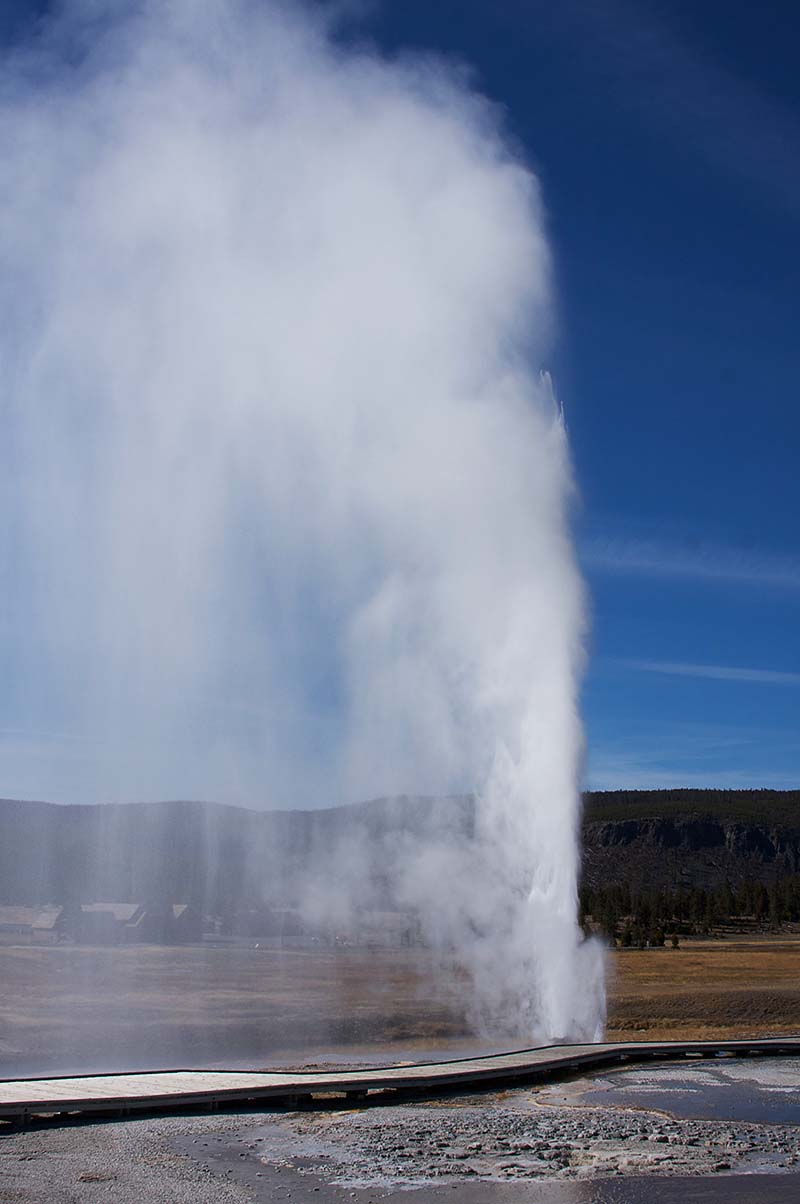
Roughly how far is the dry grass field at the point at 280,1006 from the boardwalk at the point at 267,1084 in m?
5.12

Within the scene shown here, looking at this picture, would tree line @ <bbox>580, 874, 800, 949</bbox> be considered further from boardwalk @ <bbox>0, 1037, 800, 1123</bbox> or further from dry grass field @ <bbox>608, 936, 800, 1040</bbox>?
boardwalk @ <bbox>0, 1037, 800, 1123</bbox>

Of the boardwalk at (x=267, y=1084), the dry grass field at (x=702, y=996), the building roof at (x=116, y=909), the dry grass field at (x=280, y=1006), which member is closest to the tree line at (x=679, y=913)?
the dry grass field at (x=702, y=996)

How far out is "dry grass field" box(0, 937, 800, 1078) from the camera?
2483cm

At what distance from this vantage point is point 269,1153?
1243 cm

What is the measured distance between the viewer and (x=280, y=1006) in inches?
1310

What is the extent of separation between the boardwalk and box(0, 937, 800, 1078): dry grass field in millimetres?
5118

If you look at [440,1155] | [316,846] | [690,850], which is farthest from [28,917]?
[690,850]

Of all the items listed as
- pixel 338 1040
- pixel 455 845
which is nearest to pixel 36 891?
pixel 455 845

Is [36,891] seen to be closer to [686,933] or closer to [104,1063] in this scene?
[686,933]

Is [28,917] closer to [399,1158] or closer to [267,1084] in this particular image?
[267,1084]

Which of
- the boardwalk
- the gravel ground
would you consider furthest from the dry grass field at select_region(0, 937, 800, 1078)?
the gravel ground

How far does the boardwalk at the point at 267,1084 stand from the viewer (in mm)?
14328

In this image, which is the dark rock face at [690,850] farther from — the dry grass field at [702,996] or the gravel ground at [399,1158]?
the gravel ground at [399,1158]

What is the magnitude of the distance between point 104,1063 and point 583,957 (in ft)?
33.8
